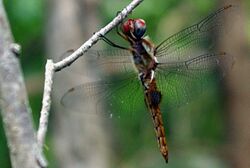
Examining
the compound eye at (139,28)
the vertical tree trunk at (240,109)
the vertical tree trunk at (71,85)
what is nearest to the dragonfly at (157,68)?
the compound eye at (139,28)

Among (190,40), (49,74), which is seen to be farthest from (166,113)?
(49,74)

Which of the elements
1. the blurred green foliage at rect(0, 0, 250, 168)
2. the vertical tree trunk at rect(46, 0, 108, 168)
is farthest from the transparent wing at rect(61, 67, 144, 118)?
the blurred green foliage at rect(0, 0, 250, 168)

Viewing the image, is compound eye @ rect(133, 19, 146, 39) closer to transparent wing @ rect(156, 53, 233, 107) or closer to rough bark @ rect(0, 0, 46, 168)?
transparent wing @ rect(156, 53, 233, 107)

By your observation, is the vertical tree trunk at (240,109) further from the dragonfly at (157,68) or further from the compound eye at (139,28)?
the compound eye at (139,28)

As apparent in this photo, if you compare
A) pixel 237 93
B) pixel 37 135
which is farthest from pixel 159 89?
pixel 237 93

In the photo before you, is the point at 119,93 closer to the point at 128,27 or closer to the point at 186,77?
the point at 186,77

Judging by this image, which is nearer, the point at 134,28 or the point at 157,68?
the point at 134,28
